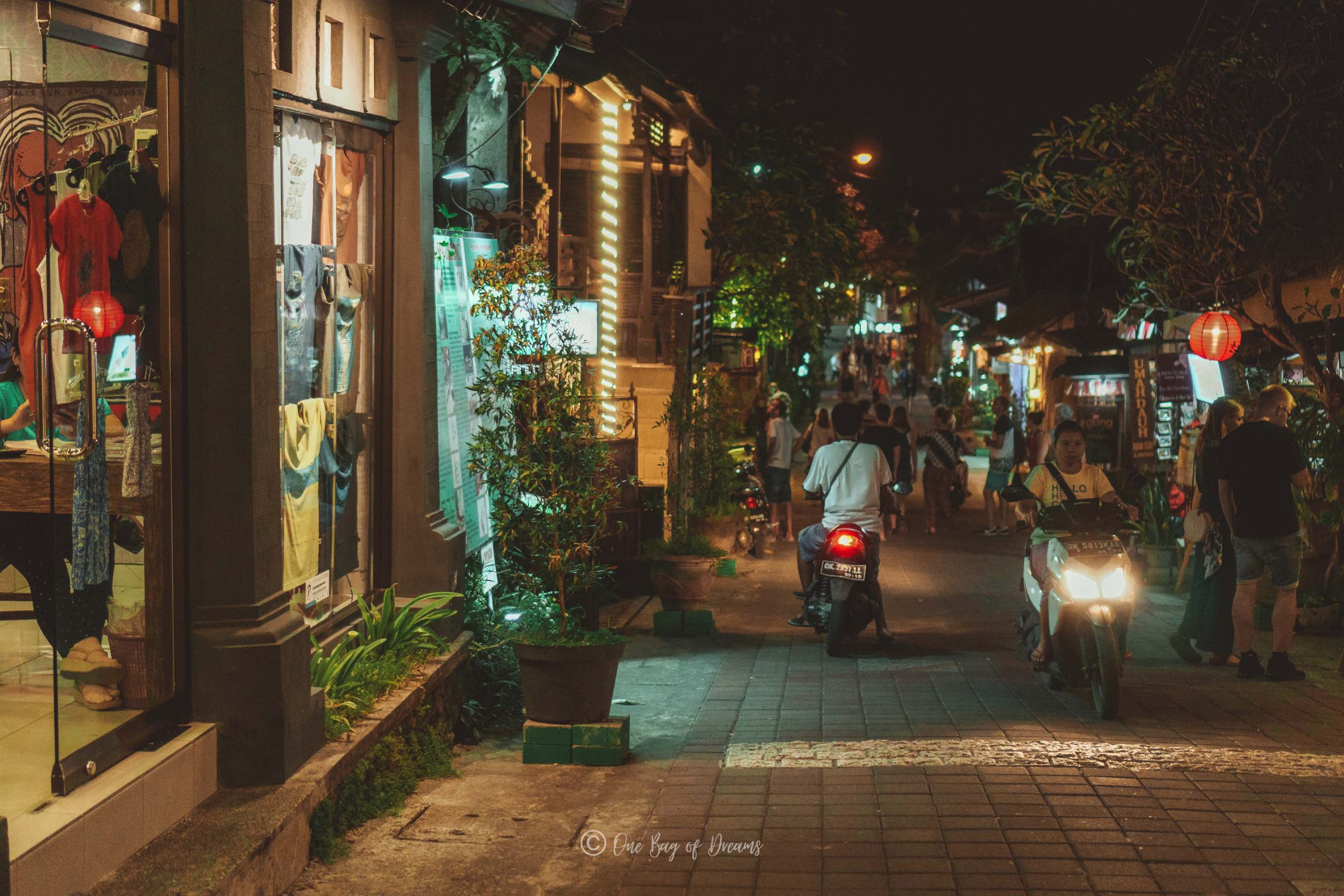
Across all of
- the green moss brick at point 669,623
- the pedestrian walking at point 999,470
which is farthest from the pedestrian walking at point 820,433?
the green moss brick at point 669,623

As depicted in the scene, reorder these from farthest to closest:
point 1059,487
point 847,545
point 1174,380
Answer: point 1174,380
point 847,545
point 1059,487

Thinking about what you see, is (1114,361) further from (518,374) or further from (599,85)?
(518,374)

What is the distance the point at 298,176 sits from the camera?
6793mm

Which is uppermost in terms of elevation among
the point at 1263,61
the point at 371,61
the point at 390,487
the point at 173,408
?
the point at 1263,61

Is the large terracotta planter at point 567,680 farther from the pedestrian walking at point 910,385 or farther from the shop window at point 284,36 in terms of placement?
the pedestrian walking at point 910,385

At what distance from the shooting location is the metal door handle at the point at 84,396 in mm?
4848

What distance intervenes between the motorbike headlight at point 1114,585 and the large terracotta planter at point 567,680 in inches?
126

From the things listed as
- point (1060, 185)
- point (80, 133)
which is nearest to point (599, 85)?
point (1060, 185)

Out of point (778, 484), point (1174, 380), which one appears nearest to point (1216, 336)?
point (1174, 380)

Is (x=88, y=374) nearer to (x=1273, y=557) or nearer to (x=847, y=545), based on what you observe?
(x=847, y=545)

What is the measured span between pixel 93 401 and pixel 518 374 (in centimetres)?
302

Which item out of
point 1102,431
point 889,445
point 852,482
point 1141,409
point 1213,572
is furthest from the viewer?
point 1102,431

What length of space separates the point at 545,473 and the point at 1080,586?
348cm

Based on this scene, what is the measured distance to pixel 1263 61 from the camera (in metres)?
11.7
